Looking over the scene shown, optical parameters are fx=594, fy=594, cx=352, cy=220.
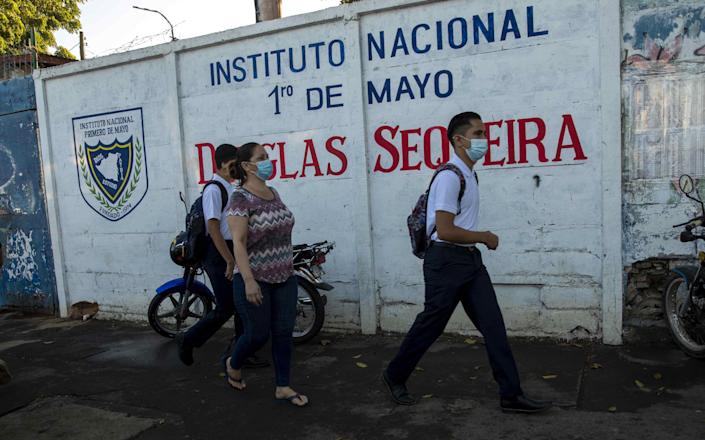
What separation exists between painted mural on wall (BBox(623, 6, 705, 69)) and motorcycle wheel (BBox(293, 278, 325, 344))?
129 inches

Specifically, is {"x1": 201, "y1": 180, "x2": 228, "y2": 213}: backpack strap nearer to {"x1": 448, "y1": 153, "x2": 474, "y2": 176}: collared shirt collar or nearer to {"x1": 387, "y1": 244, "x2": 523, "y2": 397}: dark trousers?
{"x1": 387, "y1": 244, "x2": 523, "y2": 397}: dark trousers

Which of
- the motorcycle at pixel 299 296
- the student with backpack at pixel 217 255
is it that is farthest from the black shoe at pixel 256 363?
the motorcycle at pixel 299 296

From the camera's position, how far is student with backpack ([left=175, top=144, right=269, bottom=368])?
4531mm

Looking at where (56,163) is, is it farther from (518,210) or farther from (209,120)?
(518,210)

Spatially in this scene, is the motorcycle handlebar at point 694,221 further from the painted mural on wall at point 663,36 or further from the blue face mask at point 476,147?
the blue face mask at point 476,147

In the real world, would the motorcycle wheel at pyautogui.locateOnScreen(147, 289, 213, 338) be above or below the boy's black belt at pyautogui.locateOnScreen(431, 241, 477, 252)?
below

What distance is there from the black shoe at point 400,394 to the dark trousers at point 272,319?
70 cm

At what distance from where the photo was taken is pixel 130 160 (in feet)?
22.5

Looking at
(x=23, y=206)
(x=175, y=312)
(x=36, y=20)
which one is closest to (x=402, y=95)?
(x=175, y=312)

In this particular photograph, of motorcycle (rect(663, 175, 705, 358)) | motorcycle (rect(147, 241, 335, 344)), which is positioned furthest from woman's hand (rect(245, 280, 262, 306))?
motorcycle (rect(663, 175, 705, 358))

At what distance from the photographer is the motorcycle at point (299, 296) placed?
5473 millimetres

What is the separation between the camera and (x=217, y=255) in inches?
187

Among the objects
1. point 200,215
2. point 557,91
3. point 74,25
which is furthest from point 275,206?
point 74,25

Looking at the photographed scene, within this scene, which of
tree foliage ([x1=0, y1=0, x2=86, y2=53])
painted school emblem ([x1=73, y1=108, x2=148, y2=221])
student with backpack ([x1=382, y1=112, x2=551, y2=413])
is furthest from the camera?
tree foliage ([x1=0, y1=0, x2=86, y2=53])
